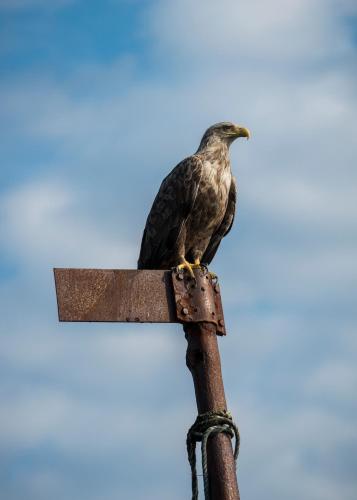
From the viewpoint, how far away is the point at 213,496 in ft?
13.6

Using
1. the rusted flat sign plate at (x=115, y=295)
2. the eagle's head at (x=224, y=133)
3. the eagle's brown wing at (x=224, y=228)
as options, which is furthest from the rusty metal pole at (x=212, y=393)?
the eagle's head at (x=224, y=133)

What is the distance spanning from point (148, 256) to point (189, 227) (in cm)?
48

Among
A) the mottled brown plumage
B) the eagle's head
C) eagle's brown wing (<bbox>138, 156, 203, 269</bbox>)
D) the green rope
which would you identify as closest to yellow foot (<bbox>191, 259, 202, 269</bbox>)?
the mottled brown plumage

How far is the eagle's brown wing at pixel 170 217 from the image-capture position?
8344 mm

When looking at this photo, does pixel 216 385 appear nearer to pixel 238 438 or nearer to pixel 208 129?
pixel 238 438

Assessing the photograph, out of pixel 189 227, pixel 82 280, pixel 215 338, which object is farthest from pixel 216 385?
pixel 189 227

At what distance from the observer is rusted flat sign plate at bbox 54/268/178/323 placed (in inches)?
173

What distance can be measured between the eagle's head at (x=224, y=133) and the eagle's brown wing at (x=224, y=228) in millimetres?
671

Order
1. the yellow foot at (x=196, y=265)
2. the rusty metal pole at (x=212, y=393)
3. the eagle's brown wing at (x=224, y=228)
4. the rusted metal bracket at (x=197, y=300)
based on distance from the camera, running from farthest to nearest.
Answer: the eagle's brown wing at (x=224, y=228), the yellow foot at (x=196, y=265), the rusted metal bracket at (x=197, y=300), the rusty metal pole at (x=212, y=393)

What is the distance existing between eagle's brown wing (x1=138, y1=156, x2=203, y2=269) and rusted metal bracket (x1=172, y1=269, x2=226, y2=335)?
339 cm

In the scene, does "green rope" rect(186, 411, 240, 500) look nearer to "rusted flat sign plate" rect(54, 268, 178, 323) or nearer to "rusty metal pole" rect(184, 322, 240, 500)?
"rusty metal pole" rect(184, 322, 240, 500)

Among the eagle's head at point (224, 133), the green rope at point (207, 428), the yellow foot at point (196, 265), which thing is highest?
the eagle's head at point (224, 133)

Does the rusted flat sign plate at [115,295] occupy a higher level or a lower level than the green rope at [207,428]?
higher

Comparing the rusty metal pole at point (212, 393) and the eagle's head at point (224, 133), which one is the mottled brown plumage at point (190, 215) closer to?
the eagle's head at point (224, 133)
